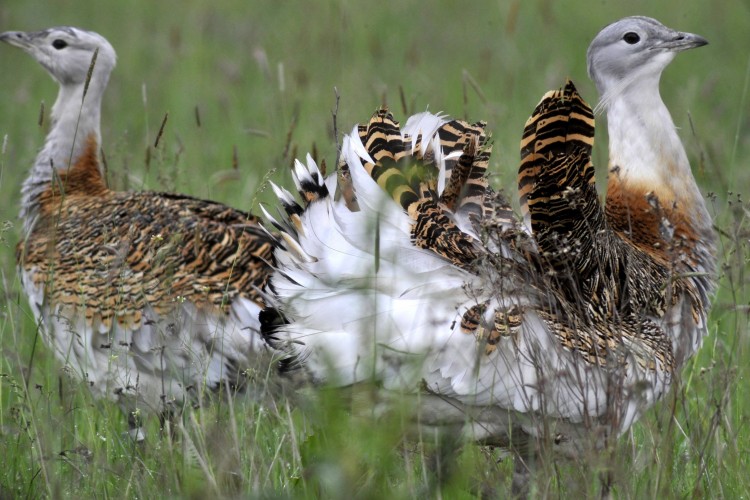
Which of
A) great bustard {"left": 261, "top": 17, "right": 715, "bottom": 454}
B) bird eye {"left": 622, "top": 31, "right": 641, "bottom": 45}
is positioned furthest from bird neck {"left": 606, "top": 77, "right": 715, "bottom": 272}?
great bustard {"left": 261, "top": 17, "right": 715, "bottom": 454}

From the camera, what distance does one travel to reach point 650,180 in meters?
3.34

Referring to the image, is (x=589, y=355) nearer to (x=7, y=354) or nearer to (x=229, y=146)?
(x=7, y=354)

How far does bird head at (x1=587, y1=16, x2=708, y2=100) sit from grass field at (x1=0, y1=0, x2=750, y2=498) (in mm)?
278

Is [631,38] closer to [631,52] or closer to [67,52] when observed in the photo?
[631,52]

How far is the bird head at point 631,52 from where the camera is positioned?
3543mm

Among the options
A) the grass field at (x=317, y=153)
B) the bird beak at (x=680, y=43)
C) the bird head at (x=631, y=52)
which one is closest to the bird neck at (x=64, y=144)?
the grass field at (x=317, y=153)

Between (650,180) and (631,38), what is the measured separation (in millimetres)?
531

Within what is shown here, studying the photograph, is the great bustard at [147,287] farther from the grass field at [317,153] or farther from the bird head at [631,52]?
the bird head at [631,52]

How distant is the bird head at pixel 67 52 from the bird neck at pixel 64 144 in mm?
44

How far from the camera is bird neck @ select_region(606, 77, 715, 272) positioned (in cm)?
317

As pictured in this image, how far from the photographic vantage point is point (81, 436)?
123 inches

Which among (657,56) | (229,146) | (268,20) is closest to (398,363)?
(657,56)

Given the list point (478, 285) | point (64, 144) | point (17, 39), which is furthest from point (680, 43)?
point (17, 39)

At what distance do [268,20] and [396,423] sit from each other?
701cm
